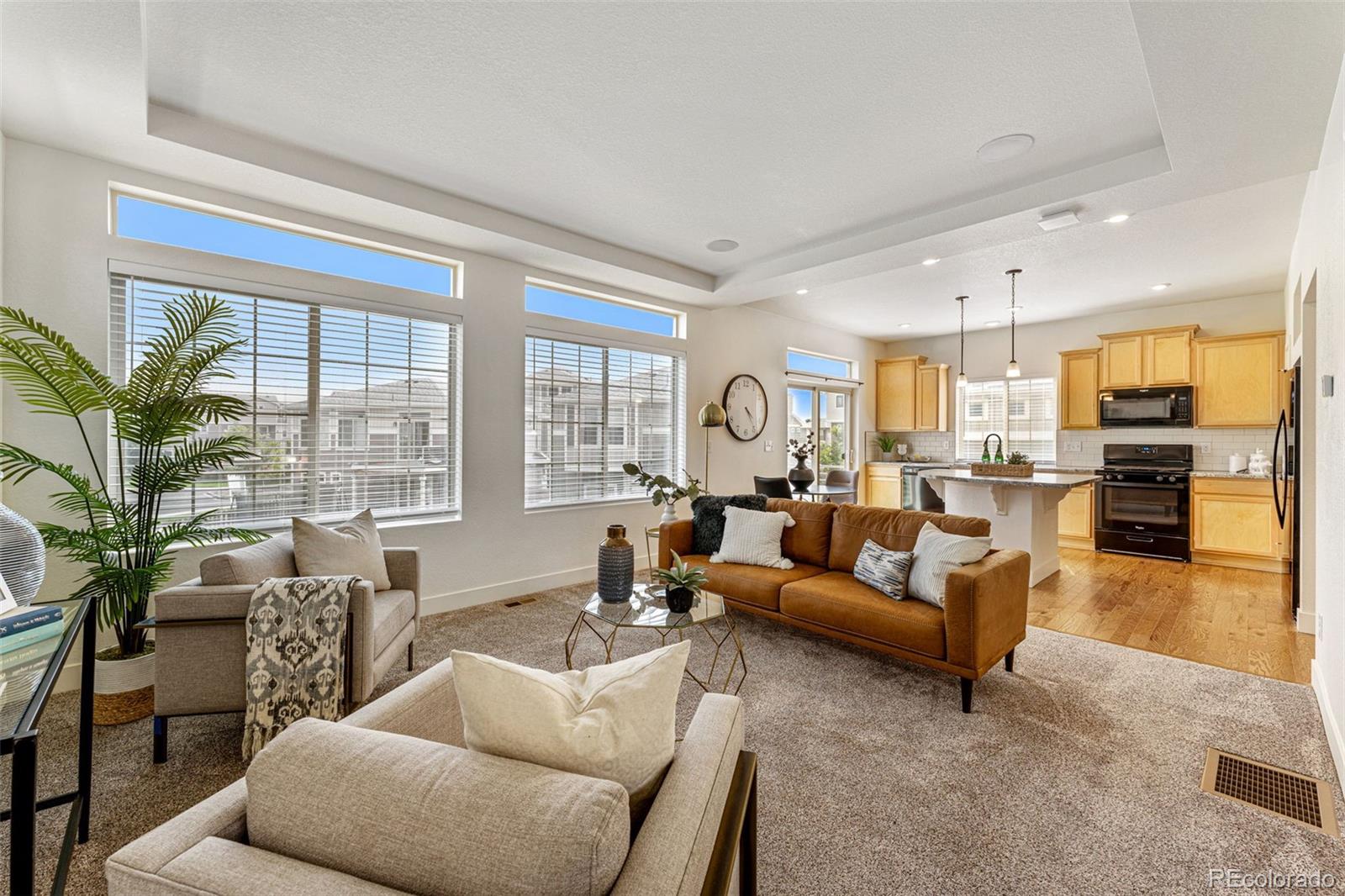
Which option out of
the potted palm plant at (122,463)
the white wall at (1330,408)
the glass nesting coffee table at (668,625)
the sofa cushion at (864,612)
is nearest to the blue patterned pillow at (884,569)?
the sofa cushion at (864,612)

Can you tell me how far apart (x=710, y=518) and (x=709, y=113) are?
7.88 ft

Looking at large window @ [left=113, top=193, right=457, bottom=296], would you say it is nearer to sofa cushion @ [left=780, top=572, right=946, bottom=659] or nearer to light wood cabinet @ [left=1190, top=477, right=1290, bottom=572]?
sofa cushion @ [left=780, top=572, right=946, bottom=659]

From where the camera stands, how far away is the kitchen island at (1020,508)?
453 cm

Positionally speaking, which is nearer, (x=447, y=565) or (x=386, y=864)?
(x=386, y=864)

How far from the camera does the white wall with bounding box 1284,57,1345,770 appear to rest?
2.12m

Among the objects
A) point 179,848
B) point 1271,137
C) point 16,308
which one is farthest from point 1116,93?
point 16,308

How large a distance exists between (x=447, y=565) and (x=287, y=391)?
1.47 metres

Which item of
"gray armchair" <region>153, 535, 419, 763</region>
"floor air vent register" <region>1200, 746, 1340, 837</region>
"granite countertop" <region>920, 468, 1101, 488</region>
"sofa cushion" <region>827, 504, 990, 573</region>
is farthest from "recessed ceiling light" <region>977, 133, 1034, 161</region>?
"gray armchair" <region>153, 535, 419, 763</region>

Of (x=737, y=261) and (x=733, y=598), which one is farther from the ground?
(x=737, y=261)

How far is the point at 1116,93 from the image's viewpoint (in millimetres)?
2439

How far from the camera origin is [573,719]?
0.96 metres

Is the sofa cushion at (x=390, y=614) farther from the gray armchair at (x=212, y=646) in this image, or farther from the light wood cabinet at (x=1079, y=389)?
the light wood cabinet at (x=1079, y=389)

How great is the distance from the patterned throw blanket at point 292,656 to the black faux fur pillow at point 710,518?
2247 mm

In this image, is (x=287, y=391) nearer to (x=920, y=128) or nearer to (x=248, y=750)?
(x=248, y=750)
